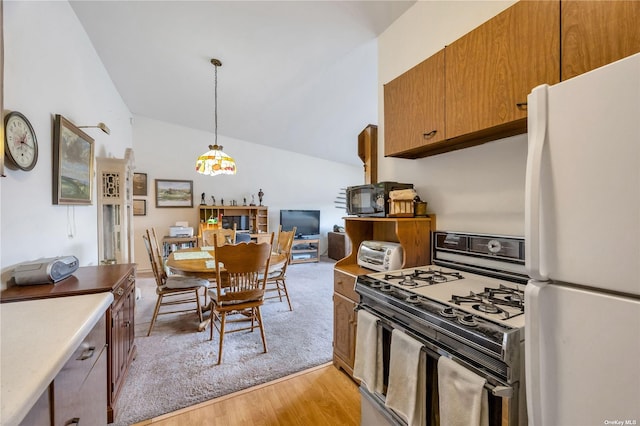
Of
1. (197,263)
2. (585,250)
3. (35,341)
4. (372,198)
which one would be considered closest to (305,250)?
(197,263)

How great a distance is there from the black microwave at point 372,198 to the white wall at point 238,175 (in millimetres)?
3027

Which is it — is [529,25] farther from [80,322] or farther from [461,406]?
[80,322]

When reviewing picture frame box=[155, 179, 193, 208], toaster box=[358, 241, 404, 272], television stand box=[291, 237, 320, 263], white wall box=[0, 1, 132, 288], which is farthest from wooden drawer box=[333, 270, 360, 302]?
picture frame box=[155, 179, 193, 208]

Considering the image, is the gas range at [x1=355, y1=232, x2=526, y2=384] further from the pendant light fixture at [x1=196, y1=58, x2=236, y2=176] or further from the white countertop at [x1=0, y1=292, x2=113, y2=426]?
the pendant light fixture at [x1=196, y1=58, x2=236, y2=176]

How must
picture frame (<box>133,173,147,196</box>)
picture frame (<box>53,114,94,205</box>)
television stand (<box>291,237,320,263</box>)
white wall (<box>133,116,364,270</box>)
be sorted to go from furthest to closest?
1. television stand (<box>291,237,320,263</box>)
2. white wall (<box>133,116,364,270</box>)
3. picture frame (<box>133,173,147,196</box>)
4. picture frame (<box>53,114,94,205</box>)

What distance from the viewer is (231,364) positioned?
2135 mm

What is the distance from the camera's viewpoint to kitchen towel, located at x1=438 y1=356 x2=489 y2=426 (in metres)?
0.86

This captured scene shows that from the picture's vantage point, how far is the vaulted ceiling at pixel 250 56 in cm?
220

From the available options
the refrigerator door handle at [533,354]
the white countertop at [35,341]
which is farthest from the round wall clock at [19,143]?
the refrigerator door handle at [533,354]

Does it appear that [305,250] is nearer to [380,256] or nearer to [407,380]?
[380,256]

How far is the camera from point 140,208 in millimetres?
5082

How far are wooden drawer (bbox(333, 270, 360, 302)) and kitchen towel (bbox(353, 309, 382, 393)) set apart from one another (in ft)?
1.37

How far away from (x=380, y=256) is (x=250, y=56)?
2.49m

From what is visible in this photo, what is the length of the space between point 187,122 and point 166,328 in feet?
13.1
